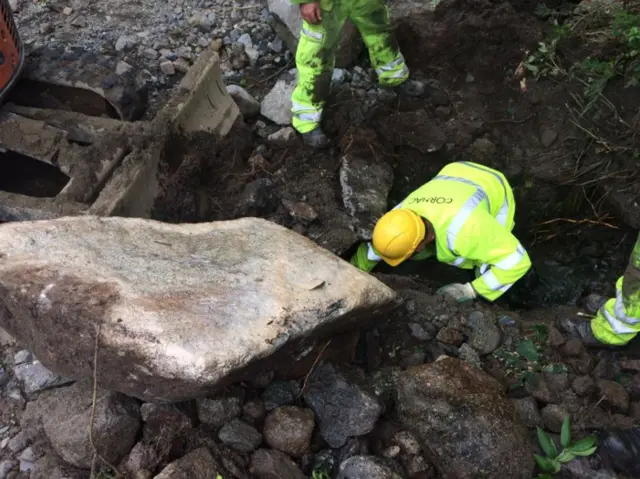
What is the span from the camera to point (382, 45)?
13.9 ft

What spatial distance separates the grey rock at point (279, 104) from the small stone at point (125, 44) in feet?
4.34

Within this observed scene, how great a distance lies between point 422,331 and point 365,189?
48.6 inches

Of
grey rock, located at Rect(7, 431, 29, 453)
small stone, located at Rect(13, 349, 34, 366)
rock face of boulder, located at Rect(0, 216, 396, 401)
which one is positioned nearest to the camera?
rock face of boulder, located at Rect(0, 216, 396, 401)

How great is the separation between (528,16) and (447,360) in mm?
3332

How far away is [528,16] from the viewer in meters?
4.55

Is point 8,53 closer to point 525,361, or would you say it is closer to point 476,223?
point 476,223

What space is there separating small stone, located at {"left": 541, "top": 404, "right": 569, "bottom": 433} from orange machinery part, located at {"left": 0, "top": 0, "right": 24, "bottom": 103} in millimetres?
3671

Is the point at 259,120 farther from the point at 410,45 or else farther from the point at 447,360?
the point at 447,360

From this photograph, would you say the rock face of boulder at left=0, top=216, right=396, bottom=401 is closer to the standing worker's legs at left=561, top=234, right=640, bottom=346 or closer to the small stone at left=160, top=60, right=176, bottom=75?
the standing worker's legs at left=561, top=234, right=640, bottom=346

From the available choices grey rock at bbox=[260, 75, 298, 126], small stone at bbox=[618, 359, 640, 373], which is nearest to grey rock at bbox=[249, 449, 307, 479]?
small stone at bbox=[618, 359, 640, 373]

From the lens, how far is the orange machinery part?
3.37 m

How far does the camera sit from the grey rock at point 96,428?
2.26 m

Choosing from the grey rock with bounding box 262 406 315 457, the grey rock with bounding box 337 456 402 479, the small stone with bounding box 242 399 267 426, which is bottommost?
the grey rock with bounding box 337 456 402 479

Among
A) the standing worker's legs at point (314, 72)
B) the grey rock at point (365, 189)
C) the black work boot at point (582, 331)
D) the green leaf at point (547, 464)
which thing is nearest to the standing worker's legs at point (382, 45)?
the standing worker's legs at point (314, 72)
